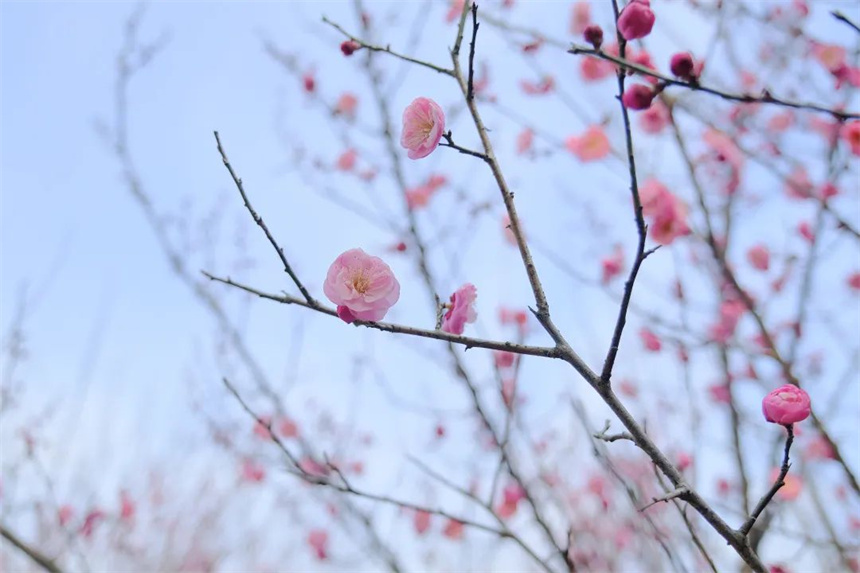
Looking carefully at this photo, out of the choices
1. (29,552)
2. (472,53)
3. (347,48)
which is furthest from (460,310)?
(29,552)

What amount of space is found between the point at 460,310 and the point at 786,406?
1.99 feet

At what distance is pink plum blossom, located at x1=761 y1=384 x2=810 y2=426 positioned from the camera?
106cm

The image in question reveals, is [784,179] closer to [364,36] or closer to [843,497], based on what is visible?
[364,36]

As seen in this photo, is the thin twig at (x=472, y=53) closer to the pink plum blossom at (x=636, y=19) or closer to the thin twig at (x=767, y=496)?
the pink plum blossom at (x=636, y=19)

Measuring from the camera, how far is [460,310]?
132 centimetres

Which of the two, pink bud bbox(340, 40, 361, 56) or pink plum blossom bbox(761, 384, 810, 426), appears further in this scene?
pink bud bbox(340, 40, 361, 56)

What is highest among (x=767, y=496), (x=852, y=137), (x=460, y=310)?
(x=852, y=137)

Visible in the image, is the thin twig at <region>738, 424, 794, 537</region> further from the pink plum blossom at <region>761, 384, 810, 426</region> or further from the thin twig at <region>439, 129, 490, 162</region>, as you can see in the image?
the thin twig at <region>439, 129, 490, 162</region>

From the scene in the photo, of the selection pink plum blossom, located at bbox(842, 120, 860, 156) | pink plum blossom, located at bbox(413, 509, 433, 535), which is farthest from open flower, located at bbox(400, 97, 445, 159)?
pink plum blossom, located at bbox(413, 509, 433, 535)

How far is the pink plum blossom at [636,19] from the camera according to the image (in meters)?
1.21

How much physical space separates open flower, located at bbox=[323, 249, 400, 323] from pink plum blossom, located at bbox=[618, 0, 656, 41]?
0.65 metres

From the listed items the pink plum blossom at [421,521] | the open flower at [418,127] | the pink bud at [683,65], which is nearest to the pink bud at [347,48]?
the open flower at [418,127]

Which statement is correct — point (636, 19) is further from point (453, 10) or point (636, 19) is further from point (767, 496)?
point (453, 10)

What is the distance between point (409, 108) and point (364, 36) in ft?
6.14
